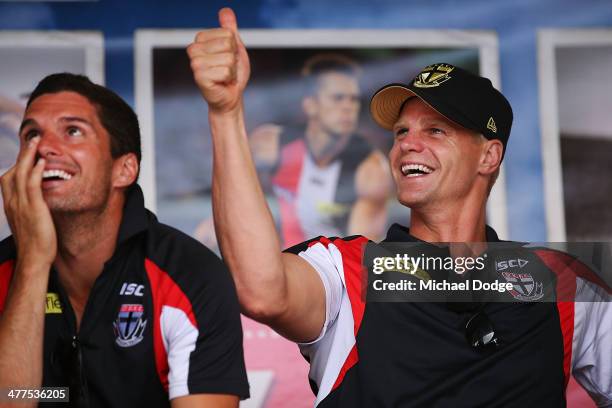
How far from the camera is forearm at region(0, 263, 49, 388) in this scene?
1504 mm

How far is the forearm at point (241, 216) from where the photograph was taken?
1.32m

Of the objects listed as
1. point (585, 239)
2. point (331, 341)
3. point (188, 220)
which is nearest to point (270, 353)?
point (188, 220)

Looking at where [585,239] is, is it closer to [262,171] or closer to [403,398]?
[262,171]

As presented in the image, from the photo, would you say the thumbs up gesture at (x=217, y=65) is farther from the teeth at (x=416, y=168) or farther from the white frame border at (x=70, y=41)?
the white frame border at (x=70, y=41)

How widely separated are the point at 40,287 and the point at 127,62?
3.36 ft

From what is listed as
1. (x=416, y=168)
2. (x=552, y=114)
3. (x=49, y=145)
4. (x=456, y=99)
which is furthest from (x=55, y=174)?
(x=552, y=114)

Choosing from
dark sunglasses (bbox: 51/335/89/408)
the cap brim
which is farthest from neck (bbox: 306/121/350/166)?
dark sunglasses (bbox: 51/335/89/408)

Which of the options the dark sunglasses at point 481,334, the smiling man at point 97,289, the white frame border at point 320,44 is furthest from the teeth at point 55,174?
the dark sunglasses at point 481,334

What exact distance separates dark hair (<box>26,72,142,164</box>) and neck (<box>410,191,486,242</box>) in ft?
2.04

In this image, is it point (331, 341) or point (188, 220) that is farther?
point (188, 220)

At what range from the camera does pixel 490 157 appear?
1899 mm

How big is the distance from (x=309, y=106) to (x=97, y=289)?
99 cm

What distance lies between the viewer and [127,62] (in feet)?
7.94

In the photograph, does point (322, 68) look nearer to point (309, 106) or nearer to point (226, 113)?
point (309, 106)
